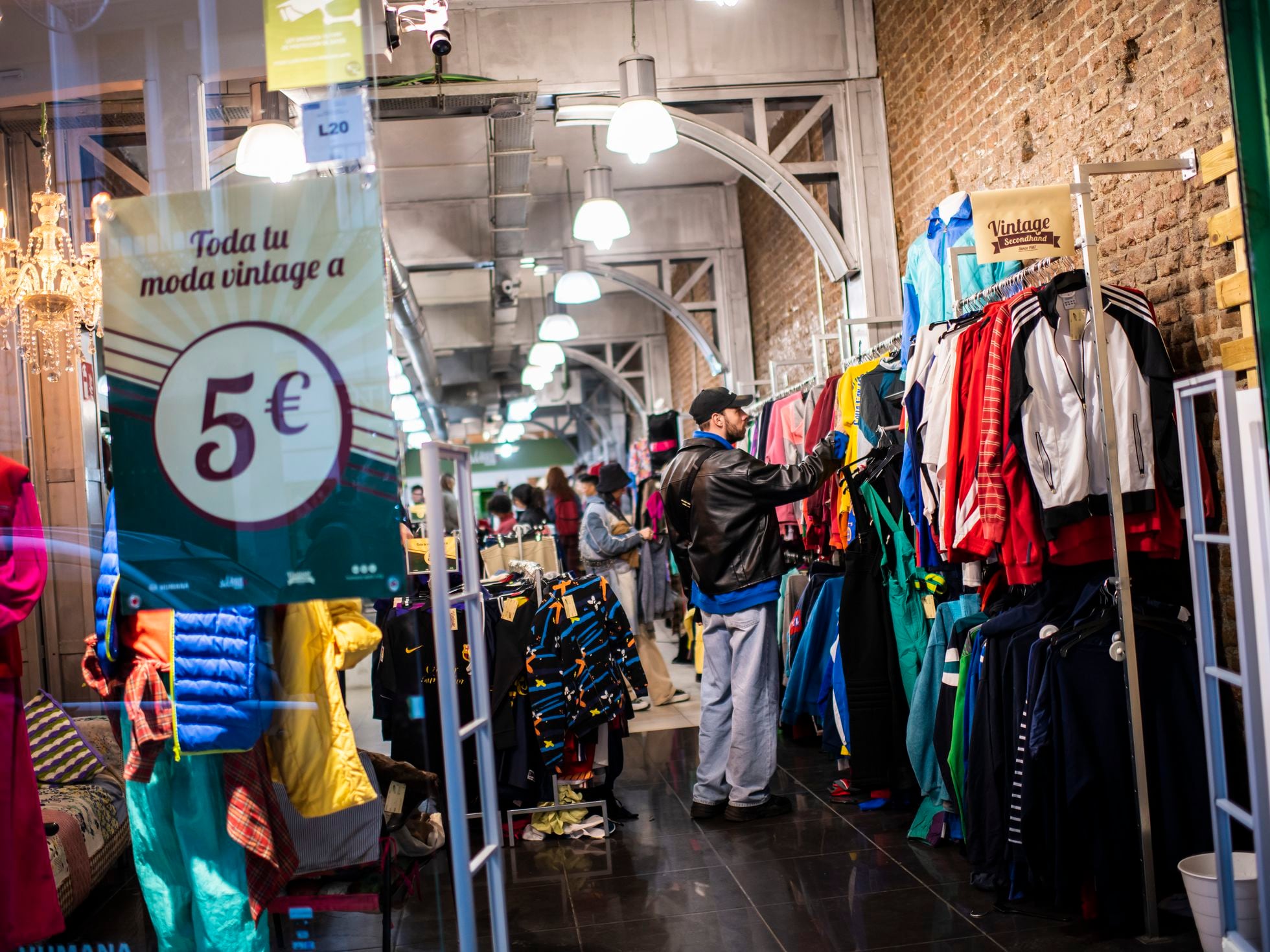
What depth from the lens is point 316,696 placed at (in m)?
1.98

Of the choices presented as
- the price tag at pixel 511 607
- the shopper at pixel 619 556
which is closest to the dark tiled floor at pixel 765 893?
the price tag at pixel 511 607

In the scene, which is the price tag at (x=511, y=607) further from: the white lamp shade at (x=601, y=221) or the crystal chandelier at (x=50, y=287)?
the white lamp shade at (x=601, y=221)

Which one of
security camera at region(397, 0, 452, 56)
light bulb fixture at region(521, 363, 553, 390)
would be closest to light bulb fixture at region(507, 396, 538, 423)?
light bulb fixture at region(521, 363, 553, 390)

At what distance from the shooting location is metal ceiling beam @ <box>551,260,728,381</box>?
10203 mm

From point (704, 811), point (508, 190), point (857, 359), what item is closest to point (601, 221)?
point (508, 190)

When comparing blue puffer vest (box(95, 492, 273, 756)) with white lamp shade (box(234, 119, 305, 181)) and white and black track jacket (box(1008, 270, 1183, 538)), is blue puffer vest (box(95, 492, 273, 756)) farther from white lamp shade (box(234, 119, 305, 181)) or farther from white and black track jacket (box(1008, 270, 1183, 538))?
white and black track jacket (box(1008, 270, 1183, 538))

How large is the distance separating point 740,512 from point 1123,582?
1702mm

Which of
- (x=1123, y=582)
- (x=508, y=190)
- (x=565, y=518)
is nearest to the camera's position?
(x=1123, y=582)

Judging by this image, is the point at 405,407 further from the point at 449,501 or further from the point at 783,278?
the point at 783,278

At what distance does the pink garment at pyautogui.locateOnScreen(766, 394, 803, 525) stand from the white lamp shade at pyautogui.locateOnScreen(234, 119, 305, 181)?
424cm

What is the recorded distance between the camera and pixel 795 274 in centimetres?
884

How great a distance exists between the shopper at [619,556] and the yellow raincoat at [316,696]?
5.43m

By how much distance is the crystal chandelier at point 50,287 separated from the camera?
78.5 inches

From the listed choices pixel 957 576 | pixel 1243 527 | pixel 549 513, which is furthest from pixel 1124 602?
pixel 549 513
